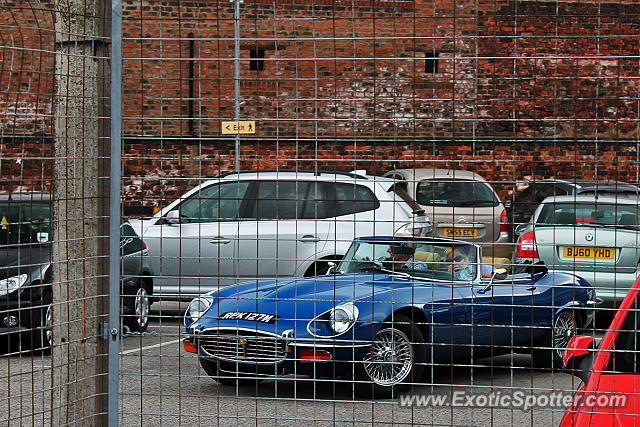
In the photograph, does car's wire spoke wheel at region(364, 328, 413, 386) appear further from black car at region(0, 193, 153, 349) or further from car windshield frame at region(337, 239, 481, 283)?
black car at region(0, 193, 153, 349)

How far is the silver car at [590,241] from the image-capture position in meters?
5.05

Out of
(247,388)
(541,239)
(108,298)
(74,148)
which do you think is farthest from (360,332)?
(541,239)

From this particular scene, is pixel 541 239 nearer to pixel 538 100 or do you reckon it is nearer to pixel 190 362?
pixel 190 362

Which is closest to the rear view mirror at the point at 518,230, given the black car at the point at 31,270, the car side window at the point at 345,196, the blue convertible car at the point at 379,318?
the blue convertible car at the point at 379,318

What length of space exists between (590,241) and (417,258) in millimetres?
1739

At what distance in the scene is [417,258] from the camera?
6.51 meters

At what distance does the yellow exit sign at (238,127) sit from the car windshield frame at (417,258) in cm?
91

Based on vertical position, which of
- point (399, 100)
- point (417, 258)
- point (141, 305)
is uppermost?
point (399, 100)

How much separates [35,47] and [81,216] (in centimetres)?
91

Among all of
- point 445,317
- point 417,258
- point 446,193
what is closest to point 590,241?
point 445,317

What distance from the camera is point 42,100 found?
4.57m

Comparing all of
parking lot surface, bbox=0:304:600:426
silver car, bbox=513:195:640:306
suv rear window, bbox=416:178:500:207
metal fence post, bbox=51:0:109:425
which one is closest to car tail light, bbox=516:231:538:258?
silver car, bbox=513:195:640:306

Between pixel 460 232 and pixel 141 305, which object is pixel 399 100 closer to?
pixel 460 232

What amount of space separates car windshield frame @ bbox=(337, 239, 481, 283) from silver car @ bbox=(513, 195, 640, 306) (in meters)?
0.44
